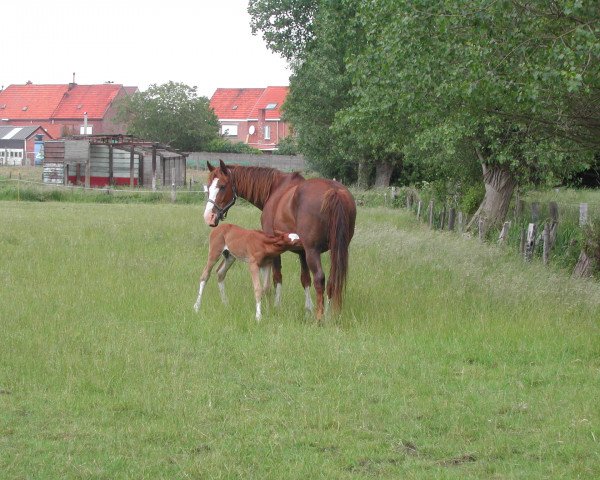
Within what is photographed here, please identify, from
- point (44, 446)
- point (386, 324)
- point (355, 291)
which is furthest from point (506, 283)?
point (44, 446)

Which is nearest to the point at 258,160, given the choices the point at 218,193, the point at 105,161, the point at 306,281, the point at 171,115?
the point at 171,115

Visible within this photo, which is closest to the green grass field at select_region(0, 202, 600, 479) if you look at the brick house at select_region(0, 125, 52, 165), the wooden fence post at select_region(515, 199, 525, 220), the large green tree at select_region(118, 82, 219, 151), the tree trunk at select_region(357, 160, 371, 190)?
the wooden fence post at select_region(515, 199, 525, 220)

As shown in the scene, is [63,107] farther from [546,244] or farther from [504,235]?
[546,244]

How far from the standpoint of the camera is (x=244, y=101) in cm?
9569

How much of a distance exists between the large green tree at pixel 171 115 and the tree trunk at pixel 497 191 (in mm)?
49461

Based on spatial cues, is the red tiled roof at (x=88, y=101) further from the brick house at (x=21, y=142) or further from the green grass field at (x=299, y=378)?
the green grass field at (x=299, y=378)

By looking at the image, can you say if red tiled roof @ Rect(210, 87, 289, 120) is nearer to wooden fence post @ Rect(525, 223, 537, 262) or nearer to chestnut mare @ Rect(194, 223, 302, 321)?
wooden fence post @ Rect(525, 223, 537, 262)

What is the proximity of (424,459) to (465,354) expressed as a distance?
3.24m

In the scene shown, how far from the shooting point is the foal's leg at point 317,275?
10.9 m

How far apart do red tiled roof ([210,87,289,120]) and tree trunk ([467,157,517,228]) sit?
215 ft

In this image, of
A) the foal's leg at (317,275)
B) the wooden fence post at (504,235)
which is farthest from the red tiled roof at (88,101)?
the foal's leg at (317,275)

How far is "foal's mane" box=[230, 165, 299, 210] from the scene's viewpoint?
13.2 metres

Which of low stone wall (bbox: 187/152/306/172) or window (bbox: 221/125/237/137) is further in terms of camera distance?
window (bbox: 221/125/237/137)

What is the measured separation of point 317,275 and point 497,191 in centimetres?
1566
